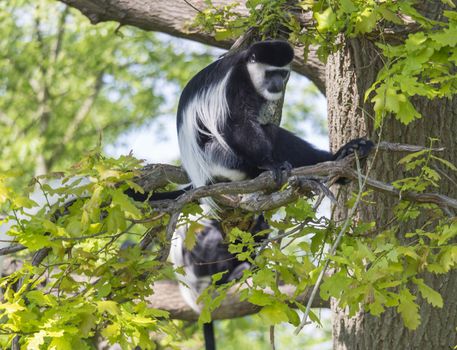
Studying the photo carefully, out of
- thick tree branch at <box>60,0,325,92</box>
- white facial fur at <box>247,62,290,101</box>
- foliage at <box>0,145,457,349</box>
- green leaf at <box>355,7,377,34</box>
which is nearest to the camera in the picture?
foliage at <box>0,145,457,349</box>

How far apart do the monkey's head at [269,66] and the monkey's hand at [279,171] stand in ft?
1.35

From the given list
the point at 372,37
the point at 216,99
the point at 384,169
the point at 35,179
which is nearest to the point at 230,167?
the point at 216,99

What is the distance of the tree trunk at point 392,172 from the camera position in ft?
10.8

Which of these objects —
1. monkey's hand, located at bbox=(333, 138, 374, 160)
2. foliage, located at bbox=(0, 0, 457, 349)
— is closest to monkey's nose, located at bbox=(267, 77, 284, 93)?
foliage, located at bbox=(0, 0, 457, 349)

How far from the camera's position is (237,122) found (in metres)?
3.56

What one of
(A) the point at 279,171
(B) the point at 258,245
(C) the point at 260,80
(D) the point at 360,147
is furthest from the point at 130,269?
(C) the point at 260,80

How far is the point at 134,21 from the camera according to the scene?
399 centimetres

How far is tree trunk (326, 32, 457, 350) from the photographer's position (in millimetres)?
3279

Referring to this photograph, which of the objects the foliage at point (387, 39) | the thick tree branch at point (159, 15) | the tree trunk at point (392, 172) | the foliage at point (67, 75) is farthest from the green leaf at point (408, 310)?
the foliage at point (67, 75)

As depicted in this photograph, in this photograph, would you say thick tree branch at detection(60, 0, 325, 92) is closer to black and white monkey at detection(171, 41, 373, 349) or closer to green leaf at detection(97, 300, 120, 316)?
black and white monkey at detection(171, 41, 373, 349)

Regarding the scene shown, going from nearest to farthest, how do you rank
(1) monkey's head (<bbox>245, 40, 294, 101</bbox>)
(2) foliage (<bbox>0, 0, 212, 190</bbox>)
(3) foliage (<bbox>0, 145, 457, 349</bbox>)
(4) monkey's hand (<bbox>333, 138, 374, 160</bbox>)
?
(3) foliage (<bbox>0, 145, 457, 349</bbox>)
(4) monkey's hand (<bbox>333, 138, 374, 160</bbox>)
(1) monkey's head (<bbox>245, 40, 294, 101</bbox>)
(2) foliage (<bbox>0, 0, 212, 190</bbox>)

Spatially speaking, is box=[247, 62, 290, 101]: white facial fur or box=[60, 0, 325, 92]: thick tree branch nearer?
box=[247, 62, 290, 101]: white facial fur

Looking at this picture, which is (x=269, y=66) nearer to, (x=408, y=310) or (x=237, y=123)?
(x=237, y=123)

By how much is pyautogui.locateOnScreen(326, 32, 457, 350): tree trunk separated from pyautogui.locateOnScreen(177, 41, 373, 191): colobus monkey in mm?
264
